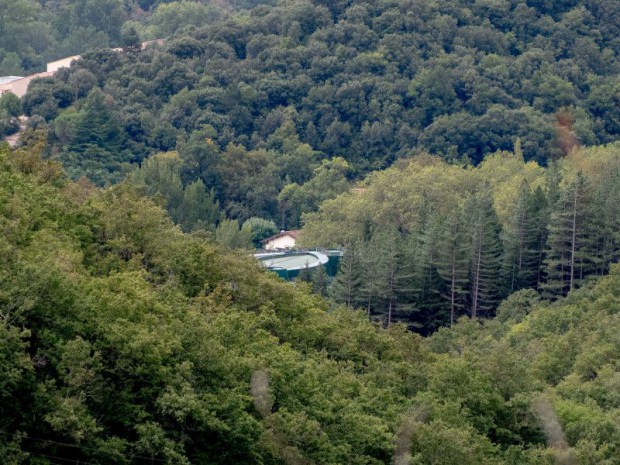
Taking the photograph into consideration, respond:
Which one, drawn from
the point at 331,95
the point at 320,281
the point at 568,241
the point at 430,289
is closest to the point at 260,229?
the point at 331,95

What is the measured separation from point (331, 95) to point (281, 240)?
15164 mm

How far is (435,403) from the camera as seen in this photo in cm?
3797

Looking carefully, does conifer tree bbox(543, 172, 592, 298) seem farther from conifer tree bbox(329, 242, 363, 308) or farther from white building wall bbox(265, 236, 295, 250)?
white building wall bbox(265, 236, 295, 250)

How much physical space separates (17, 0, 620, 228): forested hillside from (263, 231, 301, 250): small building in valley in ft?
13.2

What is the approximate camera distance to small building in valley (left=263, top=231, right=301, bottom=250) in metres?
80.6

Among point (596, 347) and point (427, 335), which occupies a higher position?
point (596, 347)

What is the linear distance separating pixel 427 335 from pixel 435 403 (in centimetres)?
2407

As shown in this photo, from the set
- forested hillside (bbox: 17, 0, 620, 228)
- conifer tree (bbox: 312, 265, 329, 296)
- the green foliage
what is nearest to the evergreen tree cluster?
conifer tree (bbox: 312, 265, 329, 296)

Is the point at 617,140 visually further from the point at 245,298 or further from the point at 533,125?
the point at 245,298

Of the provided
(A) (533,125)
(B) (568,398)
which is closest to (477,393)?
(B) (568,398)

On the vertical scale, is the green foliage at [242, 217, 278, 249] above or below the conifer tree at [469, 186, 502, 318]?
below

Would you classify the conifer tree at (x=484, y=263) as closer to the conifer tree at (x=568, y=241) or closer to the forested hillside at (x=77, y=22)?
the conifer tree at (x=568, y=241)

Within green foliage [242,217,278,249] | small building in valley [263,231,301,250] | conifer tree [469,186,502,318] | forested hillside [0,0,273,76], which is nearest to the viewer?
conifer tree [469,186,502,318]

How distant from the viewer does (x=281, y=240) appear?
81.6 meters
